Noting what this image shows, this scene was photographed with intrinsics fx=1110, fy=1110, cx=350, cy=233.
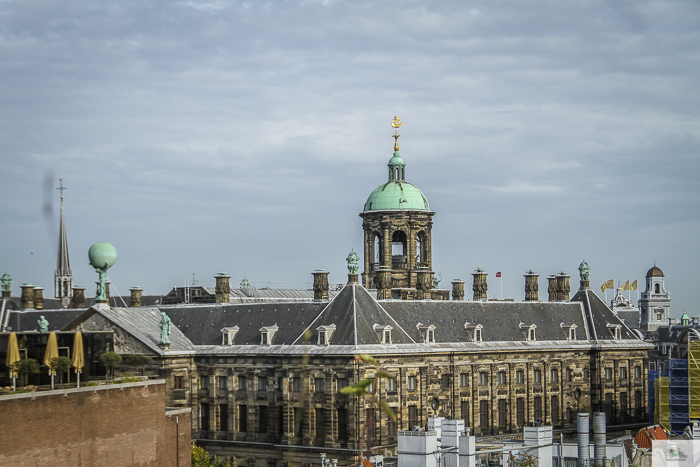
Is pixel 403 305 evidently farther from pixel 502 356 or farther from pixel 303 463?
pixel 303 463

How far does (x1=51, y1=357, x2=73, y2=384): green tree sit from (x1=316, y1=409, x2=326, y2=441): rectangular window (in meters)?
27.9

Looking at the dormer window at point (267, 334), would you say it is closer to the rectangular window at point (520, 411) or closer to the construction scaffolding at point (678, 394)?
the rectangular window at point (520, 411)

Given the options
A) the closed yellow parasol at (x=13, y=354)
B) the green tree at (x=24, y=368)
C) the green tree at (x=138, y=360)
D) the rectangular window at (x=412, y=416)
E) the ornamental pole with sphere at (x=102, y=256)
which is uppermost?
the ornamental pole with sphere at (x=102, y=256)

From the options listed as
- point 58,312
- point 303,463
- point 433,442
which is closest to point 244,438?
point 303,463

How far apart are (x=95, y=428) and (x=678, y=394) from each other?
6190 centimetres

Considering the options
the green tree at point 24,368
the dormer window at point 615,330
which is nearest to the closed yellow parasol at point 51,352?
the green tree at point 24,368

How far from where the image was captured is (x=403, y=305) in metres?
93.9

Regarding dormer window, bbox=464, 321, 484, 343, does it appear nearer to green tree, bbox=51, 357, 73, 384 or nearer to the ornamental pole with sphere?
the ornamental pole with sphere

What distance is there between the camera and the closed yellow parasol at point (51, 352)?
199 feet

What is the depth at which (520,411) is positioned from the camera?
322 ft

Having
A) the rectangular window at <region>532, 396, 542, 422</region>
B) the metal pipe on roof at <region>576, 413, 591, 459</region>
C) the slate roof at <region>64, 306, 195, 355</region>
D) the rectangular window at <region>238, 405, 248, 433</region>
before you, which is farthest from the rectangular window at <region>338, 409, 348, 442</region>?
the metal pipe on roof at <region>576, 413, 591, 459</region>

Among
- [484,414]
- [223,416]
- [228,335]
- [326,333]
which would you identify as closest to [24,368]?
[326,333]

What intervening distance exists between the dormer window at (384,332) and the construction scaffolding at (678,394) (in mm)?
30375

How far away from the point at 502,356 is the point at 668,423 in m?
17.6
